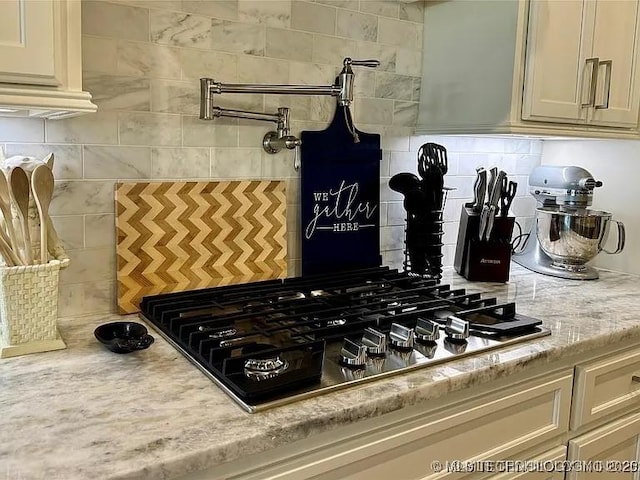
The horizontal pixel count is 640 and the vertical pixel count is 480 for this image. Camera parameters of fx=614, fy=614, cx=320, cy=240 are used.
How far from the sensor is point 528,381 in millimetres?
1356

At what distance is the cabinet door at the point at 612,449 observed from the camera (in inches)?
59.1

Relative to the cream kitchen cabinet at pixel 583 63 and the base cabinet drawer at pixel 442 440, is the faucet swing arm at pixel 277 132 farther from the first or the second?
the base cabinet drawer at pixel 442 440

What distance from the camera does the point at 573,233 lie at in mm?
2094

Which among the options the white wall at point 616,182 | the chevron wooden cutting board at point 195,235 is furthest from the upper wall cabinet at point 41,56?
the white wall at point 616,182

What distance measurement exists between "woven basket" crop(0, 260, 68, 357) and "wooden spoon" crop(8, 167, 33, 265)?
0.11ft

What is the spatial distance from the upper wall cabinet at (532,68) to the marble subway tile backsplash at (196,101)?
107 mm

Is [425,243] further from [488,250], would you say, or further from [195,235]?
[195,235]

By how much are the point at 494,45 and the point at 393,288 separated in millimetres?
768

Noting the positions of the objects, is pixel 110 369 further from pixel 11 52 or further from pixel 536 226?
pixel 536 226

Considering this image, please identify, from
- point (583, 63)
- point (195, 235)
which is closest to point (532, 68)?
point (583, 63)

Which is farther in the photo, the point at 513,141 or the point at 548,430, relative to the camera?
the point at 513,141

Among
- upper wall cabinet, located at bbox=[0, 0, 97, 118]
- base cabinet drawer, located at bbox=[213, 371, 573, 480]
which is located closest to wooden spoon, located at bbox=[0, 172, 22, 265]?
upper wall cabinet, located at bbox=[0, 0, 97, 118]

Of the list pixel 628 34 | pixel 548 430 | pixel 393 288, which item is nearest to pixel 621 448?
pixel 548 430

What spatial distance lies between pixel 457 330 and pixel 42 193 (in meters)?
0.92
